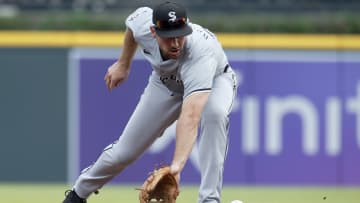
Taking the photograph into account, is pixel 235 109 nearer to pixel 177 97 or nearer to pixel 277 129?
pixel 277 129

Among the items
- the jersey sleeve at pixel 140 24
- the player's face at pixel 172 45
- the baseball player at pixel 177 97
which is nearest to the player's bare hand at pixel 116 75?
the baseball player at pixel 177 97

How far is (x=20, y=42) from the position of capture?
11797mm

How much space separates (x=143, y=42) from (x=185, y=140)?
0.88 meters

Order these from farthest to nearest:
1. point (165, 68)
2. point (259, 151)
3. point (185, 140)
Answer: point (259, 151) < point (165, 68) < point (185, 140)

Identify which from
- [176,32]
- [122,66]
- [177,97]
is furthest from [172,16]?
[122,66]

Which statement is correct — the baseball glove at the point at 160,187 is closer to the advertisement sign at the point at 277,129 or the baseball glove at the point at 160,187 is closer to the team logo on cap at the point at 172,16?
the team logo on cap at the point at 172,16

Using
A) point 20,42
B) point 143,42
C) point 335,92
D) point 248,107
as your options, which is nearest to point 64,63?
point 20,42

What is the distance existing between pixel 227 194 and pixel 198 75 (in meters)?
3.77

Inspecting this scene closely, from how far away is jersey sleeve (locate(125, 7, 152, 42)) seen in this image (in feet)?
20.7

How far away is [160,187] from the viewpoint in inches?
241

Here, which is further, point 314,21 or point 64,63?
point 314,21

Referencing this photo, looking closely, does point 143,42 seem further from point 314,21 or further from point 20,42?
point 314,21

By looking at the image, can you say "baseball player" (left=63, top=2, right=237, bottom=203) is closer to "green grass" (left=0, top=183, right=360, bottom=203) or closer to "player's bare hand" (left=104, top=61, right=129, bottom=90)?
"player's bare hand" (left=104, top=61, right=129, bottom=90)

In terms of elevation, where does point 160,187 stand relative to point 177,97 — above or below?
below
